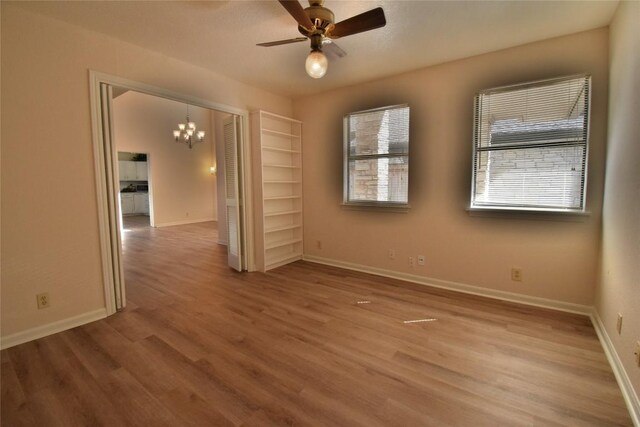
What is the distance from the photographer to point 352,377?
1.82 metres

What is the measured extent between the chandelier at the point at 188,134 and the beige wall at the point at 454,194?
5273mm

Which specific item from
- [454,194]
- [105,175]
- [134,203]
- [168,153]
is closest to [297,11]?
[105,175]

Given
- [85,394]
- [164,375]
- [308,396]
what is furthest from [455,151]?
[85,394]

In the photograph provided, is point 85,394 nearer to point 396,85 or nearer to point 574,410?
point 574,410

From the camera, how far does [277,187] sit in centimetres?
427

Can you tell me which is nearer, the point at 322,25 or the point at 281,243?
the point at 322,25

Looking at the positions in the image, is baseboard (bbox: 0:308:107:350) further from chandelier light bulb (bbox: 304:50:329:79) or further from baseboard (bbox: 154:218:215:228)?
baseboard (bbox: 154:218:215:228)

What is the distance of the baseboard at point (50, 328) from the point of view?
7.14 feet

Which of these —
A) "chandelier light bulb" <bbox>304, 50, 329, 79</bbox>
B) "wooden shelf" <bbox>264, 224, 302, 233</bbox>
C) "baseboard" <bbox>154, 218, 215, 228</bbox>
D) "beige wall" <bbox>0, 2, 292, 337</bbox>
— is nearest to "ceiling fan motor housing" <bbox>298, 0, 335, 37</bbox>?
"chandelier light bulb" <bbox>304, 50, 329, 79</bbox>

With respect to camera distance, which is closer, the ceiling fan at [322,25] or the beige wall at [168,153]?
the ceiling fan at [322,25]

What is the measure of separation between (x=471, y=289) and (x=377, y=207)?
1.45m

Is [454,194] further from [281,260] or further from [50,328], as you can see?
[50,328]

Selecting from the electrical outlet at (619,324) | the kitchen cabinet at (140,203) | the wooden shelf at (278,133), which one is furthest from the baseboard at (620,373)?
the kitchen cabinet at (140,203)

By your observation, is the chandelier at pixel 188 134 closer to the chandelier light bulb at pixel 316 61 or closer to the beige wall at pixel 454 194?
the beige wall at pixel 454 194
